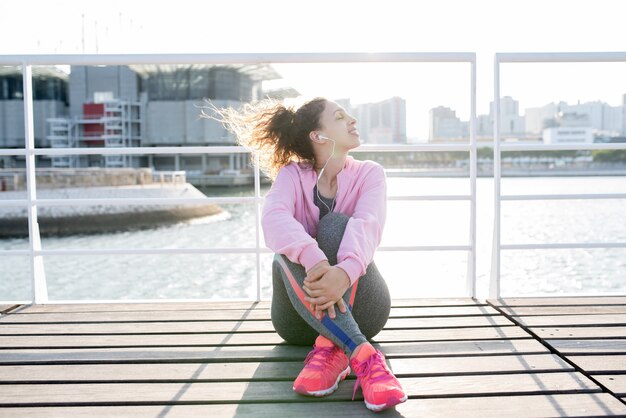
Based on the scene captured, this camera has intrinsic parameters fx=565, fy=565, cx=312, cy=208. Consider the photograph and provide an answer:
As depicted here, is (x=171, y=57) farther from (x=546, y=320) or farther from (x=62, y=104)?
(x=62, y=104)

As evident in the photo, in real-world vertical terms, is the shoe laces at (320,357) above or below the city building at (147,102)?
Result: below

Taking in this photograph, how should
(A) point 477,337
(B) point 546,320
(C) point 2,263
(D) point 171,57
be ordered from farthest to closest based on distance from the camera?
(C) point 2,263 → (D) point 171,57 → (B) point 546,320 → (A) point 477,337

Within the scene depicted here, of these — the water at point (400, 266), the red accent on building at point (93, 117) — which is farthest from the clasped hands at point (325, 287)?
the red accent on building at point (93, 117)

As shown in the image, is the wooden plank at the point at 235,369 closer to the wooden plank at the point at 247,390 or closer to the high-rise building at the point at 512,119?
the wooden plank at the point at 247,390

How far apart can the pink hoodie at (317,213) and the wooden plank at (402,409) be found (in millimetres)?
302

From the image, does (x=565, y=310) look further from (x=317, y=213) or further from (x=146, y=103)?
(x=146, y=103)

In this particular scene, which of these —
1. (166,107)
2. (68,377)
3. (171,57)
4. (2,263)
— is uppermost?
(166,107)

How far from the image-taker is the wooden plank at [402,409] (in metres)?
1.08

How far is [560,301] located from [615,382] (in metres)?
0.77

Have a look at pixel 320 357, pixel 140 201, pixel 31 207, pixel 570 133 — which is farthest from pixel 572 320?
pixel 570 133

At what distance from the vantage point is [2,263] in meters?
16.1

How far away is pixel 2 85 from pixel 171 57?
43489mm

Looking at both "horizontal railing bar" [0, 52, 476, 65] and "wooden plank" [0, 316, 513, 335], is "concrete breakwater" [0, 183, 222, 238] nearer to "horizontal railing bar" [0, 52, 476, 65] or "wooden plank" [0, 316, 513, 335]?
"horizontal railing bar" [0, 52, 476, 65]

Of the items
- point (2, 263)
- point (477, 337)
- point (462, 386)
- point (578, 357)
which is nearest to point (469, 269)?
point (477, 337)
